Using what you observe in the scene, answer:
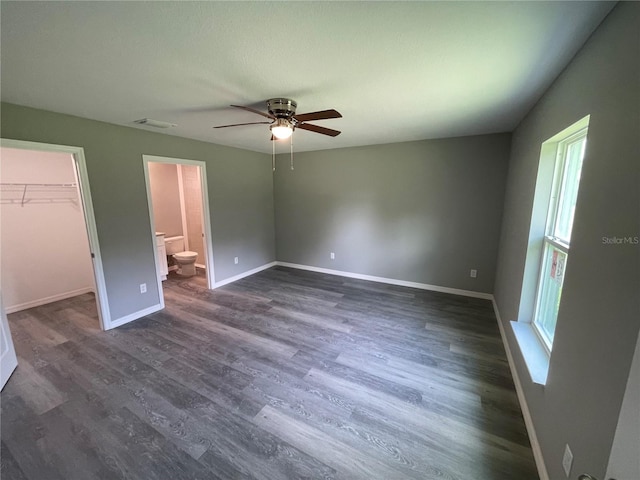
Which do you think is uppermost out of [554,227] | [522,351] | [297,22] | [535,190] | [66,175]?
[297,22]

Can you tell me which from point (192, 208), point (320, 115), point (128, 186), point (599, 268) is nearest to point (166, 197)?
point (192, 208)

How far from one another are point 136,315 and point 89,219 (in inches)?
51.1

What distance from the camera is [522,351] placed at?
6.05 feet

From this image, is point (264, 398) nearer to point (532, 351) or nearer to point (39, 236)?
point (532, 351)

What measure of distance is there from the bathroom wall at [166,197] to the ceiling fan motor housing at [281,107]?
12.5 feet

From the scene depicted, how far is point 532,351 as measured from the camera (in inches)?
72.6

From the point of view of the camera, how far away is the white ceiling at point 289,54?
111 centimetres

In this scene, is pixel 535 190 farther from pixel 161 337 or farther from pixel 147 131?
pixel 147 131

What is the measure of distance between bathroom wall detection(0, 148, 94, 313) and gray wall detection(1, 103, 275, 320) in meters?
0.62

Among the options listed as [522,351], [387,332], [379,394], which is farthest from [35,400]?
[522,351]

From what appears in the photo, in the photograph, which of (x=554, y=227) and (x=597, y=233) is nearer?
(x=597, y=233)

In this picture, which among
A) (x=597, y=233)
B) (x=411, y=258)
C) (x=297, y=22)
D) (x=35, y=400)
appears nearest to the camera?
(x=597, y=233)

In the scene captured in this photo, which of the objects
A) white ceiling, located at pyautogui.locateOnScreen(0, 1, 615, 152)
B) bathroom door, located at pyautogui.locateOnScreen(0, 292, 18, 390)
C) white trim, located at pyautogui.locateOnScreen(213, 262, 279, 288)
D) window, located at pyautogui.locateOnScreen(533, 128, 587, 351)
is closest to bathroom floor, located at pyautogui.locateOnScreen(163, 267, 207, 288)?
white trim, located at pyautogui.locateOnScreen(213, 262, 279, 288)

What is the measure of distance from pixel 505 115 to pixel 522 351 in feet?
7.29
